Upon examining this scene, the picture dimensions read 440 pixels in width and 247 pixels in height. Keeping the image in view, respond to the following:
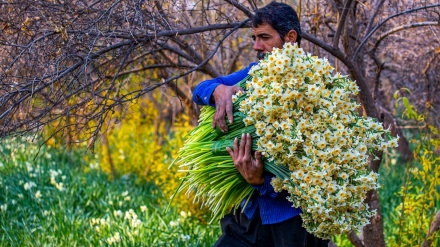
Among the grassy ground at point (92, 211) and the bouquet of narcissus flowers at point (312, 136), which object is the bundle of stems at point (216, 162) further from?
the grassy ground at point (92, 211)

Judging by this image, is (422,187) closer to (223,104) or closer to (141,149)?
(223,104)

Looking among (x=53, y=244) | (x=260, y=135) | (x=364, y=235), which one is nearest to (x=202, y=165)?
(x=260, y=135)

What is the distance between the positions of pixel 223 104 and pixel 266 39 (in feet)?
1.22

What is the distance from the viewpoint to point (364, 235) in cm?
428

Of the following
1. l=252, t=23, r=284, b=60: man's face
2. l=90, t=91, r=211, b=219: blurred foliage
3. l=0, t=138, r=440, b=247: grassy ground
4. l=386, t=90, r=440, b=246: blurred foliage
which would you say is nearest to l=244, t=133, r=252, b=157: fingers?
l=252, t=23, r=284, b=60: man's face

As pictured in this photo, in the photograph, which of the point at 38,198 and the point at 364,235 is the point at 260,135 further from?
the point at 38,198

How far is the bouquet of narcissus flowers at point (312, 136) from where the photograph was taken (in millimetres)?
2527

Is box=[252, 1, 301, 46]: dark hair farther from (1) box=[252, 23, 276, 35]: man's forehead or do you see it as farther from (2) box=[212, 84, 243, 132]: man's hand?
(2) box=[212, 84, 243, 132]: man's hand

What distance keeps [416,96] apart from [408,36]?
1112 mm

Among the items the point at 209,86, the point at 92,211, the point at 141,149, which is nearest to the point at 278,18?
the point at 209,86

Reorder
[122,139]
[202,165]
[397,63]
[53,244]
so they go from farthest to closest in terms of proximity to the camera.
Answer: [122,139], [397,63], [53,244], [202,165]

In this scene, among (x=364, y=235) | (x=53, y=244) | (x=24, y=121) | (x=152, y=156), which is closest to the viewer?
(x=24, y=121)

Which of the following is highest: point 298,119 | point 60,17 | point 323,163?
point 60,17

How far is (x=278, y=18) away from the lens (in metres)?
2.91
